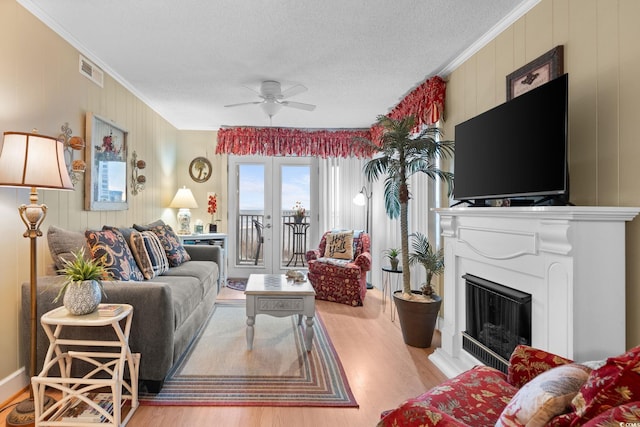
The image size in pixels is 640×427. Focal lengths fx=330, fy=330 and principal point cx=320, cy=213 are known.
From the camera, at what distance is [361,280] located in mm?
4160

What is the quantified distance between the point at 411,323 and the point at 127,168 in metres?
3.33

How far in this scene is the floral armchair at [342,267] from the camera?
412 centimetres

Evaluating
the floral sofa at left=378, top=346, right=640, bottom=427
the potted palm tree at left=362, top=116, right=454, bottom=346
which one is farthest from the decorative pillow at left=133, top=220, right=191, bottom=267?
the floral sofa at left=378, top=346, right=640, bottom=427

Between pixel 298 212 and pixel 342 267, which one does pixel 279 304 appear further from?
pixel 298 212

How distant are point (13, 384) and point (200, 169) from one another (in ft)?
12.5

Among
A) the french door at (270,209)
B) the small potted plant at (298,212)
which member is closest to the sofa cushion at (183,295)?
the french door at (270,209)

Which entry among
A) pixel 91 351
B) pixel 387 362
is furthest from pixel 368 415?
pixel 91 351

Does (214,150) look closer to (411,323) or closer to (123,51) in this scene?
(123,51)

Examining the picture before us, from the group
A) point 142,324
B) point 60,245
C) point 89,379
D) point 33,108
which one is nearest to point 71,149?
point 33,108

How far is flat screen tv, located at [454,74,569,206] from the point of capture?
5.46 feet

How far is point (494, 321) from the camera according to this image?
2.16 m

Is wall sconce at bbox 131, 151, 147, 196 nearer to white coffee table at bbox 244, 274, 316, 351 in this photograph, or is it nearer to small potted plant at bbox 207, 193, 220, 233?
small potted plant at bbox 207, 193, 220, 233

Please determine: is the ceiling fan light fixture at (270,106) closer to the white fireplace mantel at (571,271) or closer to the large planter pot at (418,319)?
the large planter pot at (418,319)

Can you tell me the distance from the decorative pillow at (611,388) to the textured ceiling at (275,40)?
6.93ft
